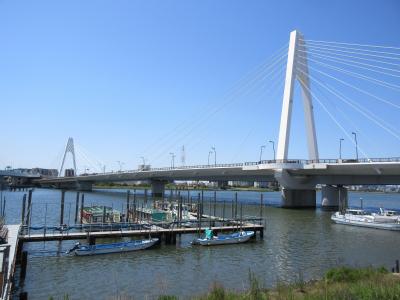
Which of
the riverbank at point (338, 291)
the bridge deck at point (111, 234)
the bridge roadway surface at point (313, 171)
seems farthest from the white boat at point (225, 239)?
the bridge roadway surface at point (313, 171)

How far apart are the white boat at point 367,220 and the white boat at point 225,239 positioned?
56.9 ft

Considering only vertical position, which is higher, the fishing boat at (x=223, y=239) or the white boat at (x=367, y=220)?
the white boat at (x=367, y=220)

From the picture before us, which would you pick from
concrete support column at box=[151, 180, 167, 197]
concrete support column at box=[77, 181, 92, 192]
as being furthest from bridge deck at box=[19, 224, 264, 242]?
concrete support column at box=[77, 181, 92, 192]

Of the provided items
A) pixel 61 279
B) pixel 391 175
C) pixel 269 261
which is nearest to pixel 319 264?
pixel 269 261

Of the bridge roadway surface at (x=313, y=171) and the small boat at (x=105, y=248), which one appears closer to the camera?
the small boat at (x=105, y=248)

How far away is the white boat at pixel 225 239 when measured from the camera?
104 ft

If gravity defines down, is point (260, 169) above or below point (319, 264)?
above

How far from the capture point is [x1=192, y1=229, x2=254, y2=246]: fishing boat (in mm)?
31586

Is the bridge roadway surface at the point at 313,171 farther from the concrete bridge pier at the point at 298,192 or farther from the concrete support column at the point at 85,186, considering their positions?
the concrete support column at the point at 85,186

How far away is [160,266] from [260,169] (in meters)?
45.6

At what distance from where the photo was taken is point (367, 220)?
45438 millimetres

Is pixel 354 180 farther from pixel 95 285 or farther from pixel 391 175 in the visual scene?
pixel 95 285

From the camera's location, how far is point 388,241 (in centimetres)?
3581

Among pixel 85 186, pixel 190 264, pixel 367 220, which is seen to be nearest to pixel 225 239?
pixel 190 264
